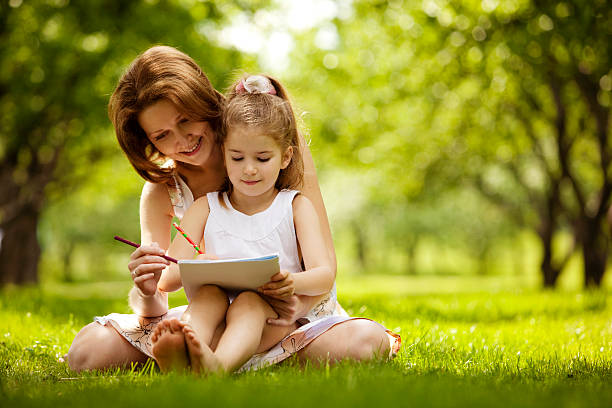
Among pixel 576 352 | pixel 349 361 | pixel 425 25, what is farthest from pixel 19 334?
pixel 425 25

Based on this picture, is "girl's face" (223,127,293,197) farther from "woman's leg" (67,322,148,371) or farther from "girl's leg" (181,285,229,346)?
"woman's leg" (67,322,148,371)

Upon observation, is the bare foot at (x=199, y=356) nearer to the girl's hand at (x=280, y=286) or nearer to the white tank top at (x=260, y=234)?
the girl's hand at (x=280, y=286)

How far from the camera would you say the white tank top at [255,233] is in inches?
124

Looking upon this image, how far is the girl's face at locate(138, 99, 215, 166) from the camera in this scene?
3365 millimetres

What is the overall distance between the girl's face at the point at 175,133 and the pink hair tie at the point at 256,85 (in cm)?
29

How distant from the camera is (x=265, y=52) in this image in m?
13.8

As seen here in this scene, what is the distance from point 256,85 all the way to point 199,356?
61.0 inches

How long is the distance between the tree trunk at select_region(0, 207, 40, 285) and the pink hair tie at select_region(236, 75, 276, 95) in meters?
10.6

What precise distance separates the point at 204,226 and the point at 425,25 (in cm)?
721

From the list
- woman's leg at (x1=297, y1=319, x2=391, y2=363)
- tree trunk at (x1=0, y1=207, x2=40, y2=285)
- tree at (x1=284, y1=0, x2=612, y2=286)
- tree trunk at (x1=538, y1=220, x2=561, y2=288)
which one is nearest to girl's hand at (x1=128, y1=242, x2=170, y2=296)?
woman's leg at (x1=297, y1=319, x2=391, y2=363)

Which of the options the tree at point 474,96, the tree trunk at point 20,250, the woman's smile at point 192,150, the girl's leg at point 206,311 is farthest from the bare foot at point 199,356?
the tree trunk at point 20,250

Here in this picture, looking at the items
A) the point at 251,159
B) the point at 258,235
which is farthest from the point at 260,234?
the point at 251,159

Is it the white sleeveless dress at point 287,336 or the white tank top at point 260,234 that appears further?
the white tank top at point 260,234

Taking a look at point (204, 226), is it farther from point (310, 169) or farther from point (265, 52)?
point (265, 52)
